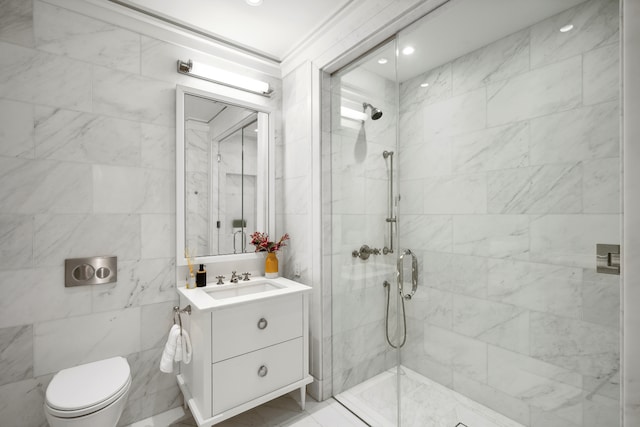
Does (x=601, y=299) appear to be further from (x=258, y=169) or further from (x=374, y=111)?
(x=258, y=169)

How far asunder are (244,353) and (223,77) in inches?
69.2

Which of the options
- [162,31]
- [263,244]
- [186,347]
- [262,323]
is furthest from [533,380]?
[162,31]

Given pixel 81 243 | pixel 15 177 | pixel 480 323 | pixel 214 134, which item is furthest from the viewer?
pixel 214 134

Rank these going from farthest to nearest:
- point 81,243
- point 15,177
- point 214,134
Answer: point 214,134 < point 81,243 < point 15,177

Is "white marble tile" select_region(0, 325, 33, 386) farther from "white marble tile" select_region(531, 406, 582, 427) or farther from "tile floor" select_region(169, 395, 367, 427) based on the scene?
"white marble tile" select_region(531, 406, 582, 427)

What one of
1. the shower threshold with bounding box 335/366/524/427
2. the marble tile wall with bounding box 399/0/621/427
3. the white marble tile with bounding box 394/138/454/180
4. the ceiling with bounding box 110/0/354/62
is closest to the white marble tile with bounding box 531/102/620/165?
the marble tile wall with bounding box 399/0/621/427

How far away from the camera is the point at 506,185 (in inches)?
69.1

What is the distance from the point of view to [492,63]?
1784mm

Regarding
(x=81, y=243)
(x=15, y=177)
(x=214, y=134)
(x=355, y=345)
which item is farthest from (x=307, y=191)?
(x=15, y=177)

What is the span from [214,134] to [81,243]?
996 mm

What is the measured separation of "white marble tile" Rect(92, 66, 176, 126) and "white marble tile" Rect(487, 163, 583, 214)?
2053 mm

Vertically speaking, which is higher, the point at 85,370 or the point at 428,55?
the point at 428,55

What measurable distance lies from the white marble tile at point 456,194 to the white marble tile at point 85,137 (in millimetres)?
1875

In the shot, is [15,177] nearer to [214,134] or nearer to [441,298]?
[214,134]
